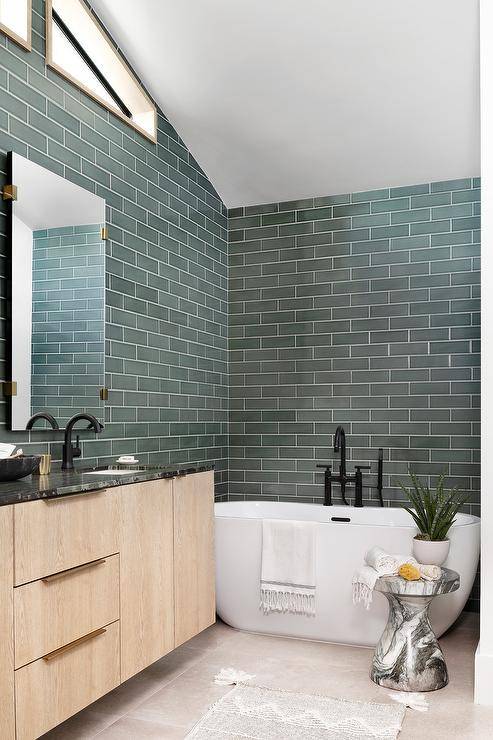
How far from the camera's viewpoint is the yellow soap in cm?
323

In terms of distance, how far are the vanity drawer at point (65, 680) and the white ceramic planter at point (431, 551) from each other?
1675mm

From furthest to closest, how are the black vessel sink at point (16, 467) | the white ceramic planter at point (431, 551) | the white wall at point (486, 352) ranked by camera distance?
the white ceramic planter at point (431, 551), the white wall at point (486, 352), the black vessel sink at point (16, 467)

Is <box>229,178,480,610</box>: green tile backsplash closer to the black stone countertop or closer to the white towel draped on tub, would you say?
the white towel draped on tub

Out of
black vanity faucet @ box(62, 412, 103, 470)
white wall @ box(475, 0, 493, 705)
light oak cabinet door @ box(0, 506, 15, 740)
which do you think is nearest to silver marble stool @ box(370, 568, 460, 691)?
white wall @ box(475, 0, 493, 705)

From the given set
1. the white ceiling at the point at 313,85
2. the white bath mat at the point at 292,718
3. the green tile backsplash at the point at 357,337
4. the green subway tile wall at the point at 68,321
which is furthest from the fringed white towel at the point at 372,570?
the white ceiling at the point at 313,85

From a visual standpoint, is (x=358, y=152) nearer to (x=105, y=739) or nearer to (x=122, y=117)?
(x=122, y=117)

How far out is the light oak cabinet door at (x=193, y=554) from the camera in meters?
3.21

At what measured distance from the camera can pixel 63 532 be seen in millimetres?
2383

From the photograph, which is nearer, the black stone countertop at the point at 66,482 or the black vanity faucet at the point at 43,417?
the black stone countertop at the point at 66,482

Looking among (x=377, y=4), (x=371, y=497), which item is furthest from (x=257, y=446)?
(x=377, y=4)

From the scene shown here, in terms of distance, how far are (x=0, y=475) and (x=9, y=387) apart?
577mm

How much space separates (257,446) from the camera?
505 centimetres

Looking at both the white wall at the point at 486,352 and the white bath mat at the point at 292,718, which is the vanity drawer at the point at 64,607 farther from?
the white wall at the point at 486,352

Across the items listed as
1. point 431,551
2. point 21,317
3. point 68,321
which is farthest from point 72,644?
point 431,551
